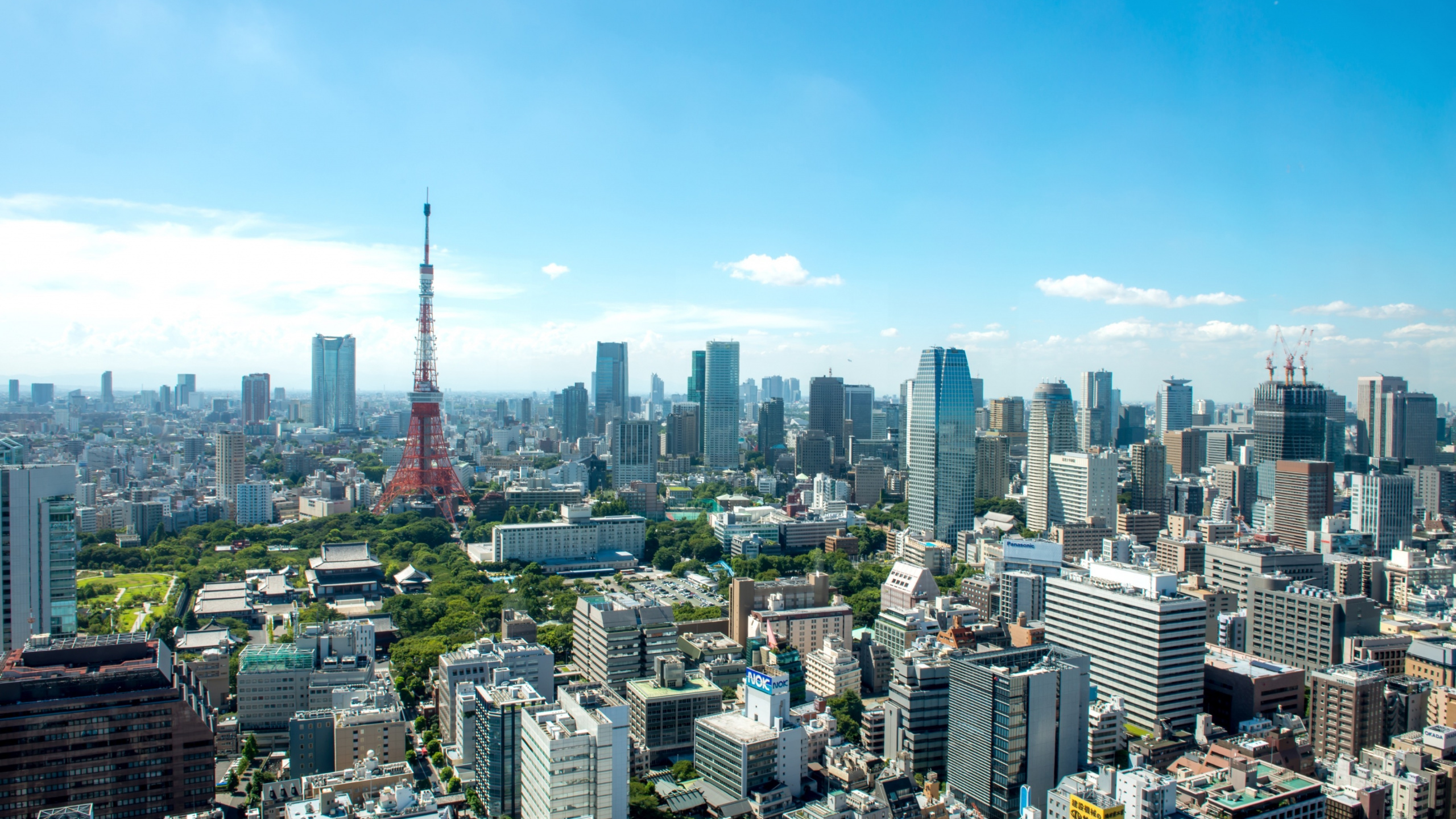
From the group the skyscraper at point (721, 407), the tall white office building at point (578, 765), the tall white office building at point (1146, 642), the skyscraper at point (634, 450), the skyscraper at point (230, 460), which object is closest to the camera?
the tall white office building at point (578, 765)

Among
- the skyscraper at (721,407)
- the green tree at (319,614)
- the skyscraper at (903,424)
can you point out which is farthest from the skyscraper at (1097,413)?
the green tree at (319,614)

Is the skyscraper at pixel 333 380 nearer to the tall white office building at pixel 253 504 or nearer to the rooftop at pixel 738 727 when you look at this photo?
the tall white office building at pixel 253 504

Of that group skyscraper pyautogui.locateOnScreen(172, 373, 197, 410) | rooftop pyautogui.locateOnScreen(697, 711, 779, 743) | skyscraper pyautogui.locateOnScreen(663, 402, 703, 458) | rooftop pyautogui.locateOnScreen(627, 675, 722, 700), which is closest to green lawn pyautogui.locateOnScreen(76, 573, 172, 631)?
rooftop pyautogui.locateOnScreen(627, 675, 722, 700)

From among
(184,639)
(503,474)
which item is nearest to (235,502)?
(503,474)

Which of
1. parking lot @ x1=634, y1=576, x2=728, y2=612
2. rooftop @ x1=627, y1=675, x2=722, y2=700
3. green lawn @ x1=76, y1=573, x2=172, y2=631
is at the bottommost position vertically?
parking lot @ x1=634, y1=576, x2=728, y2=612

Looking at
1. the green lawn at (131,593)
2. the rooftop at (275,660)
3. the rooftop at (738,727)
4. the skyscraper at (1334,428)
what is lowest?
the green lawn at (131,593)

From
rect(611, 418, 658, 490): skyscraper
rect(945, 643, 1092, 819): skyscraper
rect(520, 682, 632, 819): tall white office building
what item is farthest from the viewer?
rect(611, 418, 658, 490): skyscraper

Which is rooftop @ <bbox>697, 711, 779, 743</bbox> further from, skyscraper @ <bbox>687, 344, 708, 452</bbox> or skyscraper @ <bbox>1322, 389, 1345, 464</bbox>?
skyscraper @ <bbox>687, 344, 708, 452</bbox>

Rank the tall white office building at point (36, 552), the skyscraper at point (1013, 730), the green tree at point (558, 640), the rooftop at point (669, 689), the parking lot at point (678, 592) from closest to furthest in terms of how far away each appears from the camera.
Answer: the skyscraper at point (1013, 730), the rooftop at point (669, 689), the tall white office building at point (36, 552), the green tree at point (558, 640), the parking lot at point (678, 592)

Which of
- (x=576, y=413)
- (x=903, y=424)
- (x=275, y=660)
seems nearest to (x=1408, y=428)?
(x=903, y=424)
